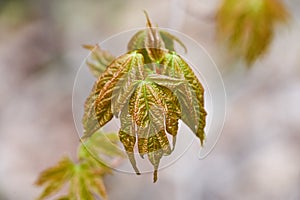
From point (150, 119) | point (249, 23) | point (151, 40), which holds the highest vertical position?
point (249, 23)

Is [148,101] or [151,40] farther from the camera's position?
[151,40]

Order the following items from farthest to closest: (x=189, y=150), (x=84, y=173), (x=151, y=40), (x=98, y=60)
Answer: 1. (x=189, y=150)
2. (x=84, y=173)
3. (x=98, y=60)
4. (x=151, y=40)

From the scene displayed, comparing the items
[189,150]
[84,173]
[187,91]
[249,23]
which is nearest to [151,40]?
[187,91]

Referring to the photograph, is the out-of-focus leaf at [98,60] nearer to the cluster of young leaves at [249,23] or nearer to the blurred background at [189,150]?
the cluster of young leaves at [249,23]

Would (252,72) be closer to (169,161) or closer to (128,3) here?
(128,3)

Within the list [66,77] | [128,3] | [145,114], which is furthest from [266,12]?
[128,3]

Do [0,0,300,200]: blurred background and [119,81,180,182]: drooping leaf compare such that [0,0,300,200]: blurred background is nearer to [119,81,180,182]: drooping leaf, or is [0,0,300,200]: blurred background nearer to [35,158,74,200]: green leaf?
[35,158,74,200]: green leaf

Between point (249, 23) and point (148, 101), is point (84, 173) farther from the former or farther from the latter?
point (249, 23)

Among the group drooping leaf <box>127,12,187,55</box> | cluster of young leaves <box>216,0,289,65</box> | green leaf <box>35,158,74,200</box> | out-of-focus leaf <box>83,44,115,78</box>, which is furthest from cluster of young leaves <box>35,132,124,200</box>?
cluster of young leaves <box>216,0,289,65</box>
